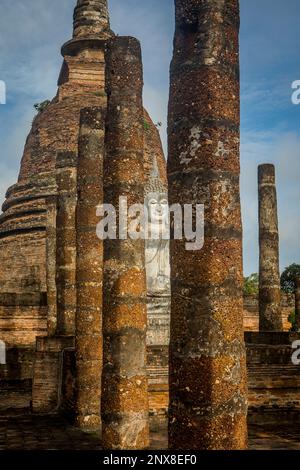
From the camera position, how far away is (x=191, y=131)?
5.11 m

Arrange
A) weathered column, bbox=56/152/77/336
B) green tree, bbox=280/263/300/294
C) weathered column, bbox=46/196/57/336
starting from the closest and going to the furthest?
1. weathered column, bbox=56/152/77/336
2. weathered column, bbox=46/196/57/336
3. green tree, bbox=280/263/300/294

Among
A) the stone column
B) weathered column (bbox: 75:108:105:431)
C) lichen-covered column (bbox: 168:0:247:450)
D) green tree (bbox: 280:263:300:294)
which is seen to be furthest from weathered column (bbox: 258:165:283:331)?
green tree (bbox: 280:263:300:294)

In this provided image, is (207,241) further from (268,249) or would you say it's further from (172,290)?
(268,249)

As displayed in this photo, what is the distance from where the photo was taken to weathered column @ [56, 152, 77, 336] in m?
12.7

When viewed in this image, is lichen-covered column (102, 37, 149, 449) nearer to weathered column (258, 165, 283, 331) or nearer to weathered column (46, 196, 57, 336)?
weathered column (46, 196, 57, 336)

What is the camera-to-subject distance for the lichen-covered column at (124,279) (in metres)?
7.08

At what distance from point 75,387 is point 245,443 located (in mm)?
5019

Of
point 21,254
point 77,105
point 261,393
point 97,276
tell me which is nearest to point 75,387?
point 97,276

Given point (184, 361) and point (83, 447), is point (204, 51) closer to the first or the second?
point (184, 361)

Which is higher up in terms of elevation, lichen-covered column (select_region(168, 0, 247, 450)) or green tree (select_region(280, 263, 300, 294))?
green tree (select_region(280, 263, 300, 294))

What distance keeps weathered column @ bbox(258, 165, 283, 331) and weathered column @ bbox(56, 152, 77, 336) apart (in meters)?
4.54

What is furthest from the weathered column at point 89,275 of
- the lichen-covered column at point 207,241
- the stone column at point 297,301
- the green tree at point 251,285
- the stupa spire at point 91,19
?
the green tree at point 251,285

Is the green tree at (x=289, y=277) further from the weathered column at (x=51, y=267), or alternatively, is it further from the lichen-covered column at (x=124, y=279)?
the lichen-covered column at (x=124, y=279)

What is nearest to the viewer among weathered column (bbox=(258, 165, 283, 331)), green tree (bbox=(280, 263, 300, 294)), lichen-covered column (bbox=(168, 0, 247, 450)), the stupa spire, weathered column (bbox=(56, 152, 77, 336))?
lichen-covered column (bbox=(168, 0, 247, 450))
